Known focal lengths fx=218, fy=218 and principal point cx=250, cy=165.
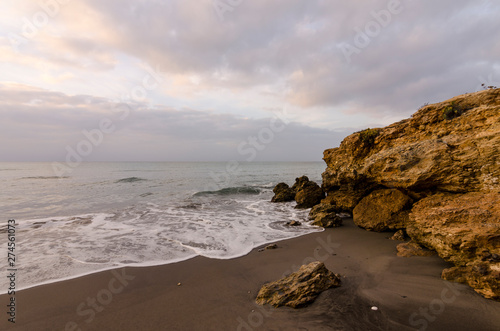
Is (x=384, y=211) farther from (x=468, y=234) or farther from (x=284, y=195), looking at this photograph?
(x=284, y=195)

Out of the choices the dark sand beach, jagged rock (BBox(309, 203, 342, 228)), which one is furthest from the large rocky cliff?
jagged rock (BBox(309, 203, 342, 228))

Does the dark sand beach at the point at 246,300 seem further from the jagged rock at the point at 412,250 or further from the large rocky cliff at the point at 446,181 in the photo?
the large rocky cliff at the point at 446,181

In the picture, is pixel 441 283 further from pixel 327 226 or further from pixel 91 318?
pixel 91 318

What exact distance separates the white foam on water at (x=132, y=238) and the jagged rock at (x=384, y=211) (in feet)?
7.41

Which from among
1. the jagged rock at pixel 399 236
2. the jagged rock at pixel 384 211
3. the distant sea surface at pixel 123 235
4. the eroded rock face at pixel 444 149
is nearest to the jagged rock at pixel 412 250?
the jagged rock at pixel 399 236

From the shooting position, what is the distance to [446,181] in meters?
6.46

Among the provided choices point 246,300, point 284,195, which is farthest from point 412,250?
point 284,195

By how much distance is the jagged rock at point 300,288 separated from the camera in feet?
13.8

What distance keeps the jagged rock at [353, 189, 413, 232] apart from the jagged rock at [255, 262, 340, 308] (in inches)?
204

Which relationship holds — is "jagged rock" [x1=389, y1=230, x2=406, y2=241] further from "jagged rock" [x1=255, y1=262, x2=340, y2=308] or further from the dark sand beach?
"jagged rock" [x1=255, y1=262, x2=340, y2=308]

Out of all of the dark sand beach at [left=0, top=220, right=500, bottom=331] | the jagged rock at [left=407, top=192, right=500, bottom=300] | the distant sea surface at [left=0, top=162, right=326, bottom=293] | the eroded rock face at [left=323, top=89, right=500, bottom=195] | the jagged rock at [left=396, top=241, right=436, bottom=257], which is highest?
the eroded rock face at [left=323, top=89, right=500, bottom=195]

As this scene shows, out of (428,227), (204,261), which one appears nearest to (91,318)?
(204,261)

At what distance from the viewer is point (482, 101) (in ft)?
23.2

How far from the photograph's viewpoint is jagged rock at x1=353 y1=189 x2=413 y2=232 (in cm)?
841
